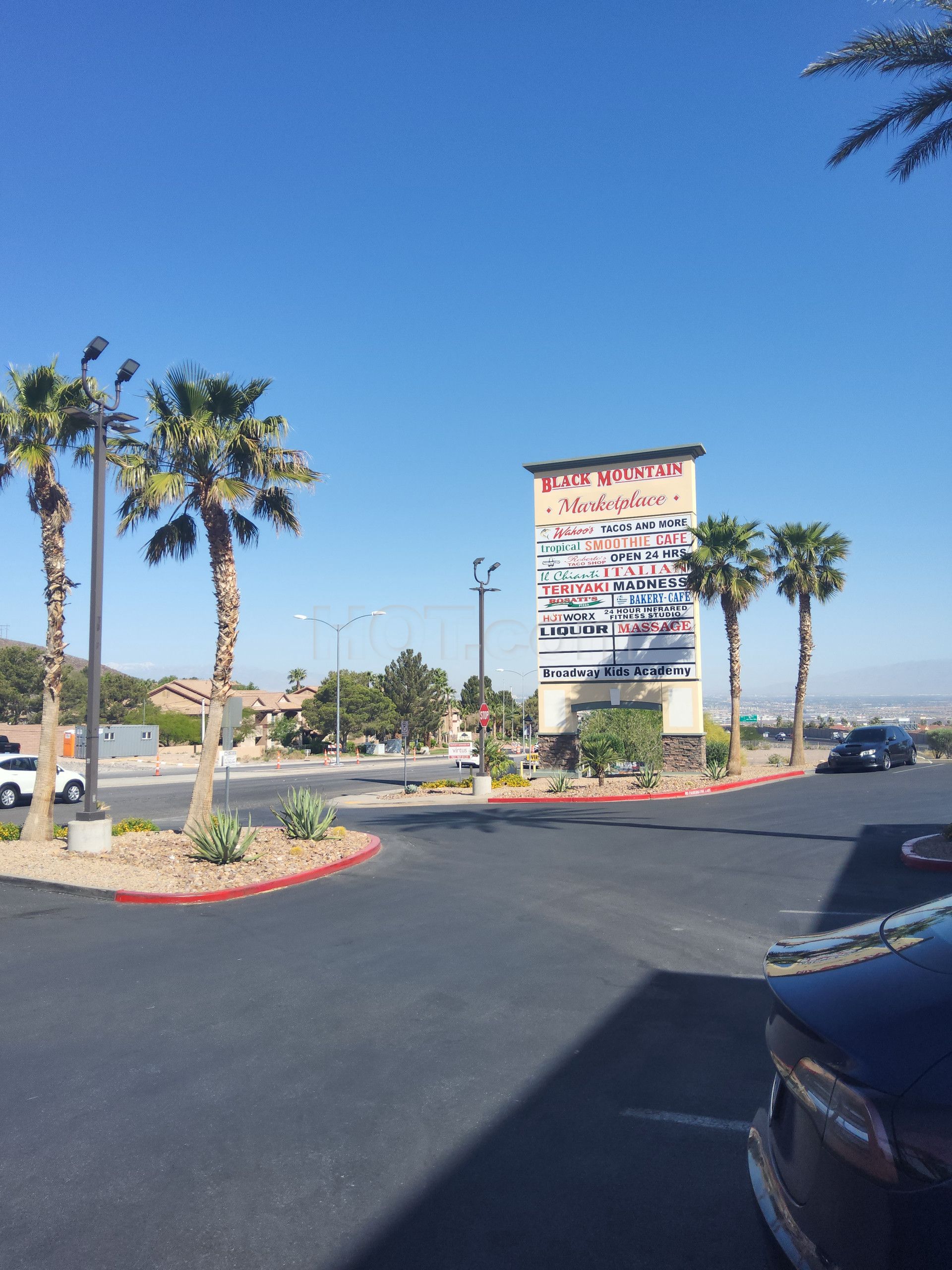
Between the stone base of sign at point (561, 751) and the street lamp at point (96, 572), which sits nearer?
the street lamp at point (96, 572)

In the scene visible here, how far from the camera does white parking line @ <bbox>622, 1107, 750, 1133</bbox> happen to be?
4461 mm

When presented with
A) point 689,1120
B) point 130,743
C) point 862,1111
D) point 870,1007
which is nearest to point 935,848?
point 689,1120

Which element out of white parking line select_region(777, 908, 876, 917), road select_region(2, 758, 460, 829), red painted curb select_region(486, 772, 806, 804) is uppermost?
white parking line select_region(777, 908, 876, 917)

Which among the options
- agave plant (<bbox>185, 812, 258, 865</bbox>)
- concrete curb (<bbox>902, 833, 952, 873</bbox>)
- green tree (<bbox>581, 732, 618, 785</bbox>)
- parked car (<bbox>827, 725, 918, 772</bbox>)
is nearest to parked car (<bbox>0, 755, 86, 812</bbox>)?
agave plant (<bbox>185, 812, 258, 865</bbox>)

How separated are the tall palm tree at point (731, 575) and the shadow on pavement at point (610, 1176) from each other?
81.1ft

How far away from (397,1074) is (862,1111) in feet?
11.7

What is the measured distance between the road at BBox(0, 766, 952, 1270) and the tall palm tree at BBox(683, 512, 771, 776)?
19.0 m

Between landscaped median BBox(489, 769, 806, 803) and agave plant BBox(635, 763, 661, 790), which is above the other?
agave plant BBox(635, 763, 661, 790)

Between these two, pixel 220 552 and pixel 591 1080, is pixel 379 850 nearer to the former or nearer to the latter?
pixel 220 552

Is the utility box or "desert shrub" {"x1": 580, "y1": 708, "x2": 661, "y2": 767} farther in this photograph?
the utility box

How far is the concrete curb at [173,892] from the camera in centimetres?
1074

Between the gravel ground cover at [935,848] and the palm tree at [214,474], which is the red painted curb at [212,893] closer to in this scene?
the palm tree at [214,474]

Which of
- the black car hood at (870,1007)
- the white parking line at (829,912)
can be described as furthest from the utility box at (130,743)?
the black car hood at (870,1007)

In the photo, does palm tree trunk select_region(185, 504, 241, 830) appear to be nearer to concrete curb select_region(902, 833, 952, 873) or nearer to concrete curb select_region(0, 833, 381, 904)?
concrete curb select_region(0, 833, 381, 904)
